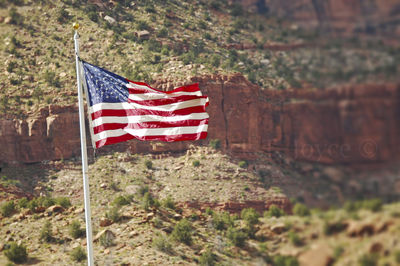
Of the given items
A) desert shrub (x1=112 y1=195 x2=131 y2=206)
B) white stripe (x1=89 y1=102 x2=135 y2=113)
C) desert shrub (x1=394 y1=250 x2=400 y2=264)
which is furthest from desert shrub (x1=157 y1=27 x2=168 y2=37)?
desert shrub (x1=394 y1=250 x2=400 y2=264)

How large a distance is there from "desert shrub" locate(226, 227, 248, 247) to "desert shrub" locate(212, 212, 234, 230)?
48.8 inches

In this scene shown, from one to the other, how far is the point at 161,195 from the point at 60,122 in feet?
36.6

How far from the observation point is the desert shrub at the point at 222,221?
4237 centimetres

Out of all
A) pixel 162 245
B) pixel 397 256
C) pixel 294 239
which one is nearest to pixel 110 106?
pixel 397 256

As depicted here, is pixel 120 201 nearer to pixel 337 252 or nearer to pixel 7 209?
pixel 7 209

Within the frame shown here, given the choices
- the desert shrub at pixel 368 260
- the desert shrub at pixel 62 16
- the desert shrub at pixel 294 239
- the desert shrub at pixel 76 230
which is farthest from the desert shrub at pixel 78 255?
the desert shrub at pixel 62 16

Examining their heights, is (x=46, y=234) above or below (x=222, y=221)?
above

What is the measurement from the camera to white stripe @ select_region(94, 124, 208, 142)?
19.0 metres

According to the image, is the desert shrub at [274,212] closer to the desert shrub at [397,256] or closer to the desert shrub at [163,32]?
the desert shrub at [163,32]

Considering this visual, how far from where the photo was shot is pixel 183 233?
3916 cm

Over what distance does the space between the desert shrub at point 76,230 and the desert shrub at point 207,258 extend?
7904mm

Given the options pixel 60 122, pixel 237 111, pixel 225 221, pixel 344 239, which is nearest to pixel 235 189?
pixel 225 221

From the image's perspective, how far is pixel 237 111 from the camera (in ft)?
182

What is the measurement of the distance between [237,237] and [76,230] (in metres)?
10.5
